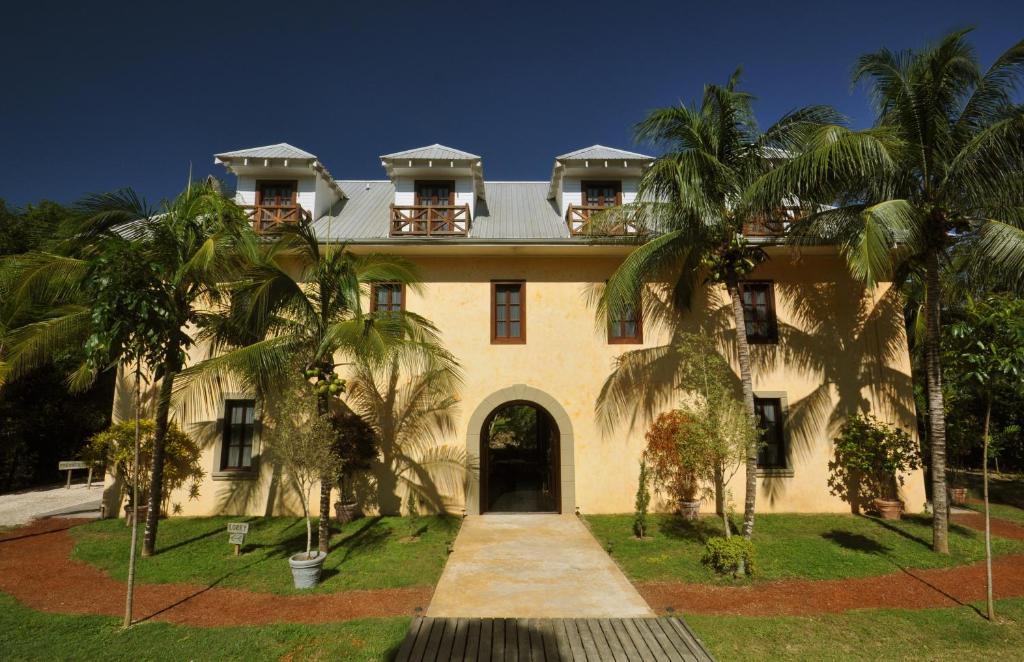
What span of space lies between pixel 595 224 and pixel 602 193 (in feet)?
14.2

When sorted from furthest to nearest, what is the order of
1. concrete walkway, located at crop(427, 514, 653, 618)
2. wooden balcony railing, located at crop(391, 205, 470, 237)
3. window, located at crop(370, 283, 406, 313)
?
1. wooden balcony railing, located at crop(391, 205, 470, 237)
2. window, located at crop(370, 283, 406, 313)
3. concrete walkway, located at crop(427, 514, 653, 618)

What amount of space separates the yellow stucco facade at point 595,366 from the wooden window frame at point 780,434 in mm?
60

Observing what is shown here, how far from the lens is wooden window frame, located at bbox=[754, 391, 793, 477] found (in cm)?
1229

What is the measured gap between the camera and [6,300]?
29.4 feet

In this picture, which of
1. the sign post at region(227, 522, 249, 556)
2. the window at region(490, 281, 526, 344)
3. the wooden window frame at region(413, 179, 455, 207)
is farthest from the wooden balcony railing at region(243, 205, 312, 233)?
the sign post at region(227, 522, 249, 556)

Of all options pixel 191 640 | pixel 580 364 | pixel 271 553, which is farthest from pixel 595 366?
pixel 191 640

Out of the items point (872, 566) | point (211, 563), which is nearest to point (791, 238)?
point (872, 566)

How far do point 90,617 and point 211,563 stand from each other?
87.8 inches

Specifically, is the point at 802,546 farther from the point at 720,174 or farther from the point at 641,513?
the point at 720,174

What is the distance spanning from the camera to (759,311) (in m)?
13.0

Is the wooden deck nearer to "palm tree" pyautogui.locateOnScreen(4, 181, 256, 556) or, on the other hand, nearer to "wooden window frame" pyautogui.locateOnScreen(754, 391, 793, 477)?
"palm tree" pyautogui.locateOnScreen(4, 181, 256, 556)

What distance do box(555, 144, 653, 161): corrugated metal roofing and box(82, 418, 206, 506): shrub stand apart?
40.5 ft

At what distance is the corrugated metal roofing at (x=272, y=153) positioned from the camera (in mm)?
14023

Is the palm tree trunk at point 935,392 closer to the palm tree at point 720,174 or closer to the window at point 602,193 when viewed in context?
the palm tree at point 720,174
